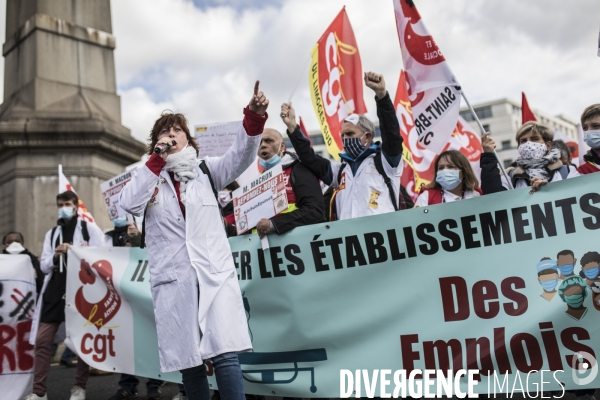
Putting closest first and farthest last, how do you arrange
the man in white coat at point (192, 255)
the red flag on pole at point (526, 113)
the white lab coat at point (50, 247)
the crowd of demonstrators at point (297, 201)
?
the man in white coat at point (192, 255)
the crowd of demonstrators at point (297, 201)
the white lab coat at point (50, 247)
the red flag on pole at point (526, 113)

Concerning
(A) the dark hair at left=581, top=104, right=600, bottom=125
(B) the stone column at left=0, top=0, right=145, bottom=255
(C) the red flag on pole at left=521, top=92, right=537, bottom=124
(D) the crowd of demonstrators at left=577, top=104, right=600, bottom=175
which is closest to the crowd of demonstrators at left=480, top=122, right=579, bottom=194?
(D) the crowd of demonstrators at left=577, top=104, right=600, bottom=175

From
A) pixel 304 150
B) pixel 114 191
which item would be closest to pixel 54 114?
pixel 114 191

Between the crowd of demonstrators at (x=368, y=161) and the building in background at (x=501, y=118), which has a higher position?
the building in background at (x=501, y=118)

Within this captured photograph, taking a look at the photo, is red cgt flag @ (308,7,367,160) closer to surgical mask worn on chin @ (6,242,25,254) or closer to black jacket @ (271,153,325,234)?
black jacket @ (271,153,325,234)

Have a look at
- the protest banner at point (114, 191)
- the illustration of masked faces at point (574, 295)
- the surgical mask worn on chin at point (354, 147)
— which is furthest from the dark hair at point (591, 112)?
the protest banner at point (114, 191)

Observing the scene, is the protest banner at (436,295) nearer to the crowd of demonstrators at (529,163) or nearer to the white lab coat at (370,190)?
the white lab coat at (370,190)

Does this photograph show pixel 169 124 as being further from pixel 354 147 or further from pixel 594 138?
pixel 594 138

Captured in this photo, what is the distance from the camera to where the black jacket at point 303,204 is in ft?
13.9

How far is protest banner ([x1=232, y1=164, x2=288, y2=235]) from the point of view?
4020mm

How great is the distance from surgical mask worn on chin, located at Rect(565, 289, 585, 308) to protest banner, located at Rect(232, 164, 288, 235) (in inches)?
69.2

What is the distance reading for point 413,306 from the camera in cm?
374

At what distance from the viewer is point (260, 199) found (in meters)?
4.19

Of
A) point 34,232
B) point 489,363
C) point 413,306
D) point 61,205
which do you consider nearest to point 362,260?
point 413,306

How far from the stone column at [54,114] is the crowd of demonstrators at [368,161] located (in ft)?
15.6
